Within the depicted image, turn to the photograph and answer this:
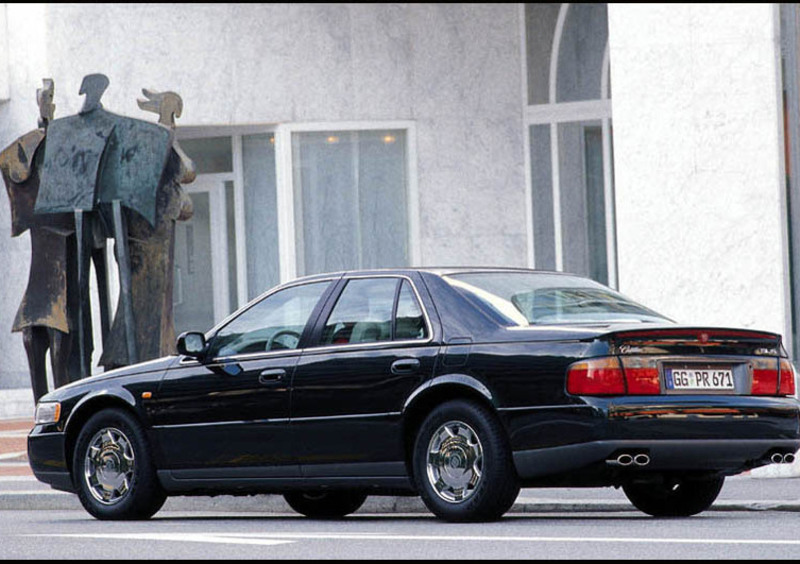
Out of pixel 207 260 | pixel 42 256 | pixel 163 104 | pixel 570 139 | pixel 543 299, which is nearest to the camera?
pixel 543 299

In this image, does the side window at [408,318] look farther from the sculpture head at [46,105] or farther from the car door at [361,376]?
the sculpture head at [46,105]

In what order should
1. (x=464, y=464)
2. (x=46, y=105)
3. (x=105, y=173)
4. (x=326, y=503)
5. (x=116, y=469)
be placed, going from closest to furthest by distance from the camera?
(x=464, y=464) < (x=116, y=469) < (x=326, y=503) < (x=105, y=173) < (x=46, y=105)

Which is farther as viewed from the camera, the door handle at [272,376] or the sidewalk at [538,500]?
the sidewalk at [538,500]

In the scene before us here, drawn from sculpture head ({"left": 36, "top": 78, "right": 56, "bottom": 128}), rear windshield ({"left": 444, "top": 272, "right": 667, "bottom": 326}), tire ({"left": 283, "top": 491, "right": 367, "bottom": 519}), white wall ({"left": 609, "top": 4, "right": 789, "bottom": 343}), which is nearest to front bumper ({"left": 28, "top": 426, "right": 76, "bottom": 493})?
tire ({"left": 283, "top": 491, "right": 367, "bottom": 519})

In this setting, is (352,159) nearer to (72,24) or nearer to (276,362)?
(72,24)

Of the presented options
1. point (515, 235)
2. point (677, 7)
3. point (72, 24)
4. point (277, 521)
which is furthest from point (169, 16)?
point (277, 521)

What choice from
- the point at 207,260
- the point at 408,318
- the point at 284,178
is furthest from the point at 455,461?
the point at 207,260

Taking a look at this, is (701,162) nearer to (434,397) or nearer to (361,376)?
(361,376)

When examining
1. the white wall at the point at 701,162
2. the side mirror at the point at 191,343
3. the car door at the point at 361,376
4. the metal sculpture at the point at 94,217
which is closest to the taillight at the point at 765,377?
the car door at the point at 361,376

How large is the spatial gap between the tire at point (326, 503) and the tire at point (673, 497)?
5.64ft

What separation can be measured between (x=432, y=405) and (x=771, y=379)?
1.74m

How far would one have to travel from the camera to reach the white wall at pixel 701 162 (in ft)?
52.3

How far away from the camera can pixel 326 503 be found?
10750mm

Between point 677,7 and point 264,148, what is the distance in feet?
33.0
